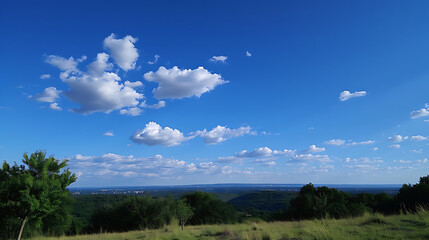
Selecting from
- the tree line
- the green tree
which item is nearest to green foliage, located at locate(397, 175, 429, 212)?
the tree line

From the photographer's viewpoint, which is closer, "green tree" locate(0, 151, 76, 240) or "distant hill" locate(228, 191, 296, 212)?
"green tree" locate(0, 151, 76, 240)

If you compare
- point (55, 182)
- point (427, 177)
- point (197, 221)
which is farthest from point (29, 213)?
point (427, 177)

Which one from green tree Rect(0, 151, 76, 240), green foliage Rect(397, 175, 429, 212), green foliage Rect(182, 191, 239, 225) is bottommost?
green foliage Rect(182, 191, 239, 225)

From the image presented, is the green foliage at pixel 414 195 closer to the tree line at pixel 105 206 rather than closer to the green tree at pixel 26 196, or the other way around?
the tree line at pixel 105 206

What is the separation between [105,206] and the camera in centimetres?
5228

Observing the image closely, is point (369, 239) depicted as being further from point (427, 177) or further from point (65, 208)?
point (427, 177)

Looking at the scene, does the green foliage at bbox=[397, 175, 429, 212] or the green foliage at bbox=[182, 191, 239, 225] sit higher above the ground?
the green foliage at bbox=[397, 175, 429, 212]

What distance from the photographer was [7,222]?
26688 mm

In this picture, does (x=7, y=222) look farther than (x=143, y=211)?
No

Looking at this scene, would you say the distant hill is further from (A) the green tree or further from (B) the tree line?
(A) the green tree

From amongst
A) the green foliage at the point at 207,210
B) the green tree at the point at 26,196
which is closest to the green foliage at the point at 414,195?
the green foliage at the point at 207,210

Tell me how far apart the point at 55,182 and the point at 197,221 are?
39.7m

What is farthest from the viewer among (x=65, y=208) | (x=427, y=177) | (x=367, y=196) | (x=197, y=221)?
(x=367, y=196)

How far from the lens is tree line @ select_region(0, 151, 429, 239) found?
65.7ft
